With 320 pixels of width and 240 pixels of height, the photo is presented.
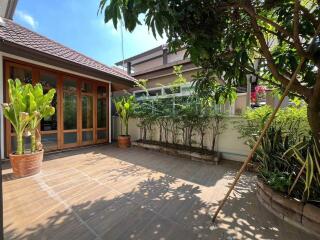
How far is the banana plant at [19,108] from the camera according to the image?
3.66 metres

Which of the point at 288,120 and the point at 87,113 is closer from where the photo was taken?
the point at 288,120

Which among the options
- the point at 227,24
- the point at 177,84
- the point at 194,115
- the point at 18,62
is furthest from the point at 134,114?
the point at 227,24

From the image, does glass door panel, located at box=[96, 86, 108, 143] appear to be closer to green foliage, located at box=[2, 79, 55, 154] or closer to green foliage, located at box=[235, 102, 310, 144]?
green foliage, located at box=[2, 79, 55, 154]

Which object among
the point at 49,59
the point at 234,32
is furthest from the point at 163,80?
the point at 234,32

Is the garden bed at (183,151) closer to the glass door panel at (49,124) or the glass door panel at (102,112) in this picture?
the glass door panel at (102,112)

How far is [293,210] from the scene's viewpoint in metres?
2.38

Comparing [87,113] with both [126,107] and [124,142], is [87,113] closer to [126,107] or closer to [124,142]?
[126,107]

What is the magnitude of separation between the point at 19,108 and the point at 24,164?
1.20m

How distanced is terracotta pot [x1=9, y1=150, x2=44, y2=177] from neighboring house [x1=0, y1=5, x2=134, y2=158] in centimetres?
129

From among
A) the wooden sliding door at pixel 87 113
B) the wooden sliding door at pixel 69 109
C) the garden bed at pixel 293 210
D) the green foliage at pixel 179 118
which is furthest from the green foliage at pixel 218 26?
the wooden sliding door at pixel 87 113

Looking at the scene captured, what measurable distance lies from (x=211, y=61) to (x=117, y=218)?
276cm

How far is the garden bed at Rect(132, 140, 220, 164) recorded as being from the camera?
518 centimetres

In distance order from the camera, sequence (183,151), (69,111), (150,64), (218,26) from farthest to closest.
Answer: (150,64)
(69,111)
(183,151)
(218,26)

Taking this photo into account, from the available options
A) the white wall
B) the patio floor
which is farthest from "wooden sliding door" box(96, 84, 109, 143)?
the white wall
